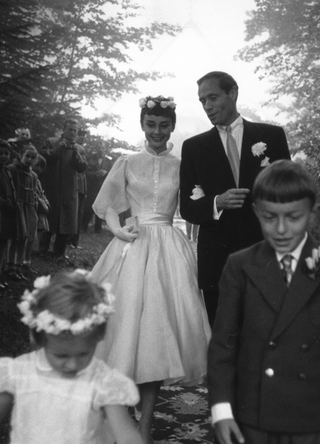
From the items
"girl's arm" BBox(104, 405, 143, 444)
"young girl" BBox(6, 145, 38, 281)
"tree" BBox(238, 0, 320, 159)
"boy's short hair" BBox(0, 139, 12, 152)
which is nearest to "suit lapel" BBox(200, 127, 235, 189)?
"girl's arm" BBox(104, 405, 143, 444)

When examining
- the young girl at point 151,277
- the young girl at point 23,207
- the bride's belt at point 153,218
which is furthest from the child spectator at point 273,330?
the young girl at point 23,207

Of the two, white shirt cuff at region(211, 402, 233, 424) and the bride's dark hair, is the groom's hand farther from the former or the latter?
white shirt cuff at region(211, 402, 233, 424)

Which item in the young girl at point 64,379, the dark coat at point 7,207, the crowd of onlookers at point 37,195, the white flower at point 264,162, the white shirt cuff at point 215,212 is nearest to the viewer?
the young girl at point 64,379

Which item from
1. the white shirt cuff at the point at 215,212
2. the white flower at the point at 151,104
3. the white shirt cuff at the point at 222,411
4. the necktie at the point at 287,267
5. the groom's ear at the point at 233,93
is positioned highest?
the white flower at the point at 151,104

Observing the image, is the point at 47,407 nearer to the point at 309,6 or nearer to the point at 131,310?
the point at 131,310

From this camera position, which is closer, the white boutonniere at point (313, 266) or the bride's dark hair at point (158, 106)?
the white boutonniere at point (313, 266)

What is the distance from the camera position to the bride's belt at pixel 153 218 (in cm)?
406

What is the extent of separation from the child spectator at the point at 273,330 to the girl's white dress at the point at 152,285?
1434mm

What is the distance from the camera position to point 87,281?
2.16 metres

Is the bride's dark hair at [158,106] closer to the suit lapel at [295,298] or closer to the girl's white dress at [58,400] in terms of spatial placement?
the suit lapel at [295,298]

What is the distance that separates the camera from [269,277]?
2166mm

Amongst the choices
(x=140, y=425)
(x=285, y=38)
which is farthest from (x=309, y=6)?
(x=140, y=425)

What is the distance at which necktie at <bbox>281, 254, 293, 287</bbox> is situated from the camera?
7.12ft

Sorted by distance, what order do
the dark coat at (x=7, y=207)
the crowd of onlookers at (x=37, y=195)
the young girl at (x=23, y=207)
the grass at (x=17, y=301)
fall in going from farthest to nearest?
the young girl at (x=23, y=207), the crowd of onlookers at (x=37, y=195), the dark coat at (x=7, y=207), the grass at (x=17, y=301)
